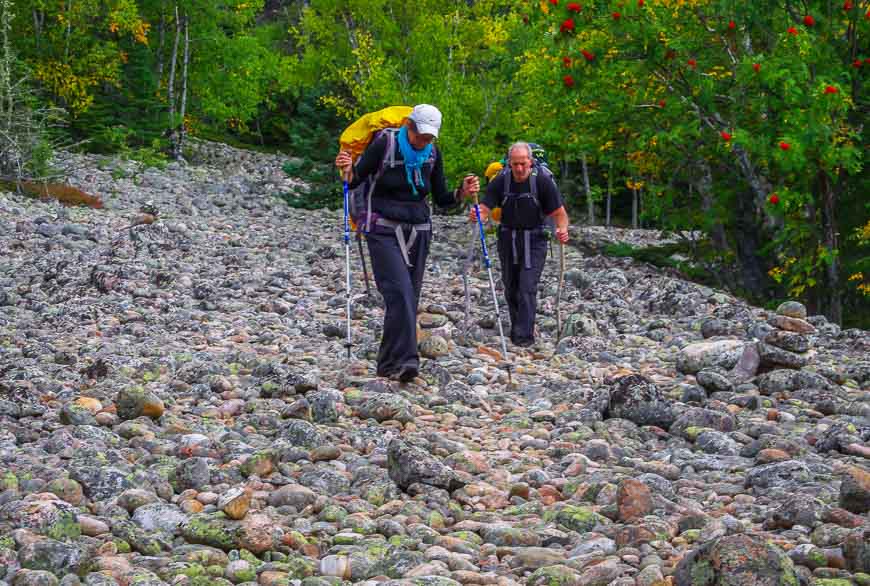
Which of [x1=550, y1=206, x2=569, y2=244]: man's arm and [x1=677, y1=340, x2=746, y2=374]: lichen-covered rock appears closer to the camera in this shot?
[x1=677, y1=340, x2=746, y2=374]: lichen-covered rock

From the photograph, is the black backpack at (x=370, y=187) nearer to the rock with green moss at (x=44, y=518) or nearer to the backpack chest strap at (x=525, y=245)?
the backpack chest strap at (x=525, y=245)

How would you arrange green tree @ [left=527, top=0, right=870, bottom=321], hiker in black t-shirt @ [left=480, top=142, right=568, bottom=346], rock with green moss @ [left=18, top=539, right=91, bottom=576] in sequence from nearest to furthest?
rock with green moss @ [left=18, top=539, right=91, bottom=576], hiker in black t-shirt @ [left=480, top=142, right=568, bottom=346], green tree @ [left=527, top=0, right=870, bottom=321]

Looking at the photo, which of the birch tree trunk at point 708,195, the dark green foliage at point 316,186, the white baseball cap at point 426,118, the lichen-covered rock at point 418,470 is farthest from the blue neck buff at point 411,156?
the dark green foliage at point 316,186

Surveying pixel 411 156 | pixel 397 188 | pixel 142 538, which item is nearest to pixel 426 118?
pixel 411 156

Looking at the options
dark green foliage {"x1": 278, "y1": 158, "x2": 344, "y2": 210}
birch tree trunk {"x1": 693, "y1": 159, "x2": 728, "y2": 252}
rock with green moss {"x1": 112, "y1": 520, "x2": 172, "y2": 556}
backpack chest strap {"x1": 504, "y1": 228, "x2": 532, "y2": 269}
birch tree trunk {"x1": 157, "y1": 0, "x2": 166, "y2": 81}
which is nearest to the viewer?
rock with green moss {"x1": 112, "y1": 520, "x2": 172, "y2": 556}

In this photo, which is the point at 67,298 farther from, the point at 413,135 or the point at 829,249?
the point at 829,249

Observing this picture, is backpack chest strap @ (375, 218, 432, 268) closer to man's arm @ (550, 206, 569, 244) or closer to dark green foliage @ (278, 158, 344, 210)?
man's arm @ (550, 206, 569, 244)

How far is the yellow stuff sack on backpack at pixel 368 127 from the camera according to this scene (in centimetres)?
996

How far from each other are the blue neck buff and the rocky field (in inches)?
74.2

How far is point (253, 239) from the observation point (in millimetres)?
21250

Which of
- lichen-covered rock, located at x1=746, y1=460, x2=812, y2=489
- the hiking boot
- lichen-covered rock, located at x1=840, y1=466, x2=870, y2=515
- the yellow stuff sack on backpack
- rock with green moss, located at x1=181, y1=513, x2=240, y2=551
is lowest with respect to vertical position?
the hiking boot

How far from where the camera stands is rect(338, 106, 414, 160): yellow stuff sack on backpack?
996 cm

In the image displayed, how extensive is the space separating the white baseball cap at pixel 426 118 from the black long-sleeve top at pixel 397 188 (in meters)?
0.38

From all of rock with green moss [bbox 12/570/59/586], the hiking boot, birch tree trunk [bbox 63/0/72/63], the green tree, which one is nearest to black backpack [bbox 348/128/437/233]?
the hiking boot
